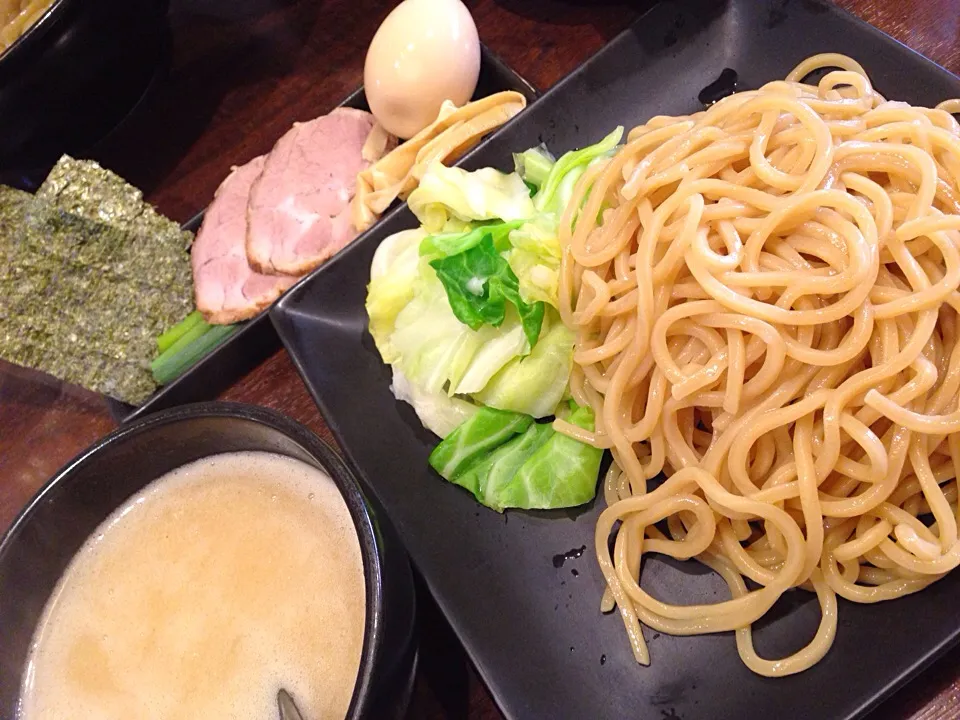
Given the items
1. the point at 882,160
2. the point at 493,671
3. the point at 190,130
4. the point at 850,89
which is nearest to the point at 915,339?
the point at 882,160

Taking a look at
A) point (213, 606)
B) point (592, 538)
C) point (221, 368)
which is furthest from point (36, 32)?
point (592, 538)

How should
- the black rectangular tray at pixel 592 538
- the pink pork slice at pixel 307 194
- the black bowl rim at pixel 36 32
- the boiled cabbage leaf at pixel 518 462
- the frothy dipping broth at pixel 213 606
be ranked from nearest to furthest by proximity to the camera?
the frothy dipping broth at pixel 213 606, the black rectangular tray at pixel 592 538, the boiled cabbage leaf at pixel 518 462, the black bowl rim at pixel 36 32, the pink pork slice at pixel 307 194

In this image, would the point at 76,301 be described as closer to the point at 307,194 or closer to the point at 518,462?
the point at 307,194

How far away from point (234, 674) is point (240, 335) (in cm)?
108

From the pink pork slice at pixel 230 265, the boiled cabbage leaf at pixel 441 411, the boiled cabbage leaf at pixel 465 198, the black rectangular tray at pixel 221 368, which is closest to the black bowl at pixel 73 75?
the pink pork slice at pixel 230 265

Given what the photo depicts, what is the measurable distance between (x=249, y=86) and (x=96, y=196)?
76cm

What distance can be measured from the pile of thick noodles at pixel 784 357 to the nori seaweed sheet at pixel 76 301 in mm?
1281

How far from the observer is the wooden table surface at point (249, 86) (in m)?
2.11

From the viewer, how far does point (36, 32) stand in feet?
6.56

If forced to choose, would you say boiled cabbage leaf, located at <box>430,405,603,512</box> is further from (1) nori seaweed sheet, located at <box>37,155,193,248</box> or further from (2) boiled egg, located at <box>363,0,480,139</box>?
(1) nori seaweed sheet, located at <box>37,155,193,248</box>

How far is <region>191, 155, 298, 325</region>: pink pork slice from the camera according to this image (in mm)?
2152

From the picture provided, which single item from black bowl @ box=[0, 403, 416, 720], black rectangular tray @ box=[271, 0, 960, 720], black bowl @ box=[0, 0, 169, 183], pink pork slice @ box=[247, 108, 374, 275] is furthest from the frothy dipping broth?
black bowl @ box=[0, 0, 169, 183]

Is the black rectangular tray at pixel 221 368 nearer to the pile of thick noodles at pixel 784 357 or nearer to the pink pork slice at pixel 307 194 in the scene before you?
the pink pork slice at pixel 307 194

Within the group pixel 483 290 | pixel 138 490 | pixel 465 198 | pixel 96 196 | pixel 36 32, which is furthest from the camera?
pixel 96 196
